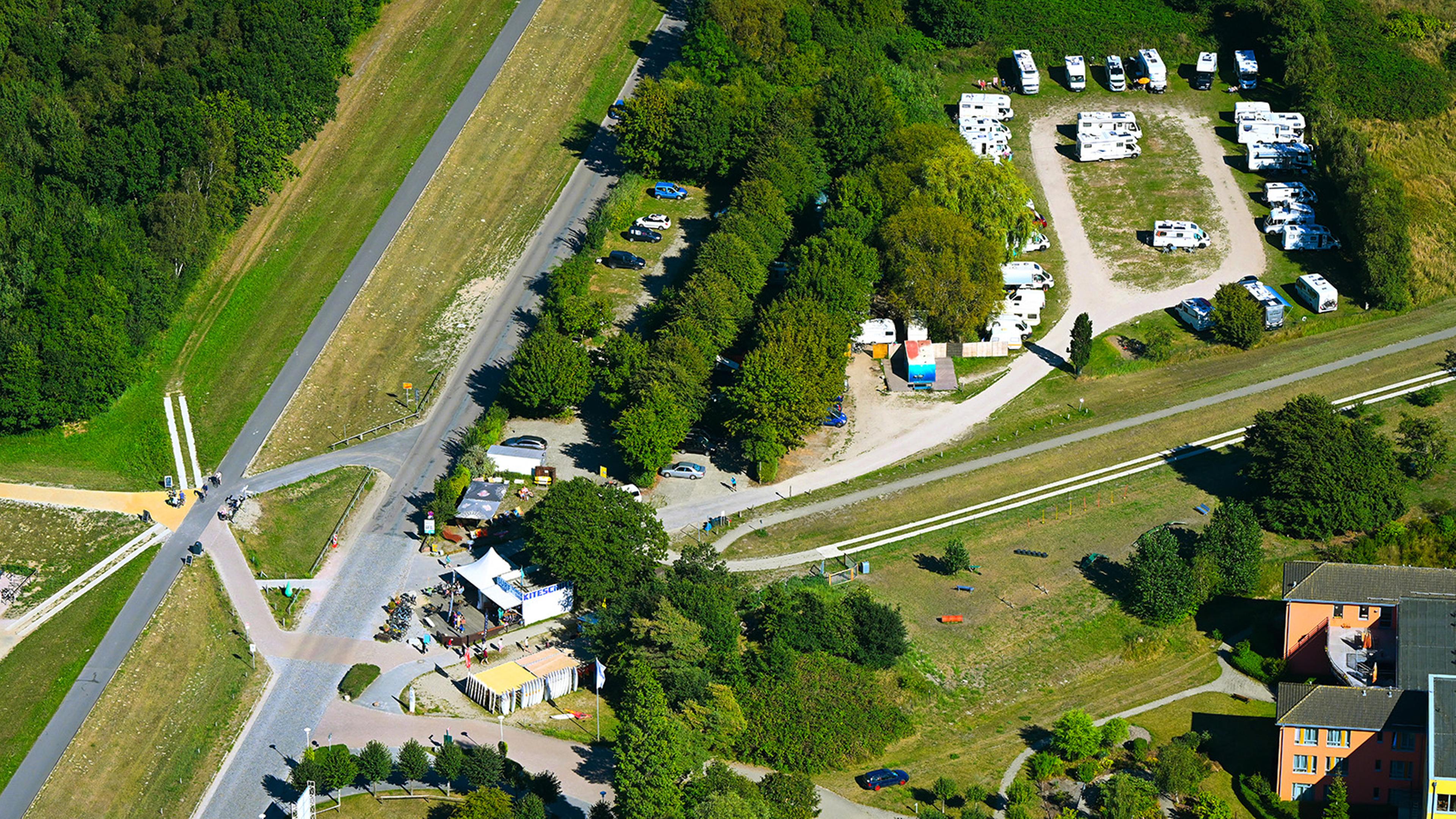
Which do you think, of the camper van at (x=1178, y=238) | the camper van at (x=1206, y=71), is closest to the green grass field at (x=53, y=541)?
the camper van at (x=1178, y=238)

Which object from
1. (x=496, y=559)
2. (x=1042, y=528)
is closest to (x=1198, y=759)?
(x=1042, y=528)

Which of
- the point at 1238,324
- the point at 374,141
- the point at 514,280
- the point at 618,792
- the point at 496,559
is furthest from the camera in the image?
the point at 374,141

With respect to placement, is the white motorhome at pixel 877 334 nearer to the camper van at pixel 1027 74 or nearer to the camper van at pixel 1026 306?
the camper van at pixel 1026 306

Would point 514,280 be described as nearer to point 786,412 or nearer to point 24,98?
point 786,412

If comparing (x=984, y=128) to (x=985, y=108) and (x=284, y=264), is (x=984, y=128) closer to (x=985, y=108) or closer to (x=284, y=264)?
(x=985, y=108)

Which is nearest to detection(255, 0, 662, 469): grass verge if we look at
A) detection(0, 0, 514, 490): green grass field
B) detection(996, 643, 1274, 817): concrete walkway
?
detection(0, 0, 514, 490): green grass field

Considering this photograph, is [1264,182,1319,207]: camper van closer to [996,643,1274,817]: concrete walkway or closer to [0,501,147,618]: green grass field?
[996,643,1274,817]: concrete walkway
